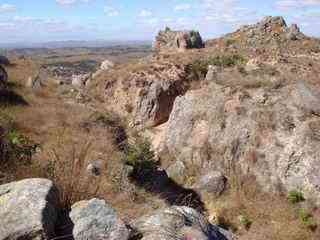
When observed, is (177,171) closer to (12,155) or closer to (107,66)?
(12,155)

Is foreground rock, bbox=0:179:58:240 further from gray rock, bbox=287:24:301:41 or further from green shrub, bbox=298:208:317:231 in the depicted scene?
gray rock, bbox=287:24:301:41

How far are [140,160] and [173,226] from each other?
7.37 m

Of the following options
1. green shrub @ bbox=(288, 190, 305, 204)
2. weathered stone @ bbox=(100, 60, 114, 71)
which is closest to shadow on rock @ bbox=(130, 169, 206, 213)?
green shrub @ bbox=(288, 190, 305, 204)

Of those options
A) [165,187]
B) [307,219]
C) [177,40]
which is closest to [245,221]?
[307,219]

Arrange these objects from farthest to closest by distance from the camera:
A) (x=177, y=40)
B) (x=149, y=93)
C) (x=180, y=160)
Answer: (x=177, y=40) → (x=149, y=93) → (x=180, y=160)

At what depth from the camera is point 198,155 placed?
14.2 metres

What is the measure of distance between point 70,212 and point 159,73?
688 inches

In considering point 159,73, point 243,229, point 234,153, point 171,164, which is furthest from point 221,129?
point 159,73

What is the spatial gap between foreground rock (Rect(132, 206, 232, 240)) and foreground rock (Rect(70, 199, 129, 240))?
0.86 ft

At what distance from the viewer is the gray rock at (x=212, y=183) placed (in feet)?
41.3

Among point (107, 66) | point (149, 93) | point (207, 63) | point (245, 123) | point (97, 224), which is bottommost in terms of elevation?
point (149, 93)

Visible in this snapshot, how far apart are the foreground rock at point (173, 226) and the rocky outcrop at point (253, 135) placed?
24.2 ft

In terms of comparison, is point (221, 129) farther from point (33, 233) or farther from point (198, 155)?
point (33, 233)

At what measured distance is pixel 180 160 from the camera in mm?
14438
